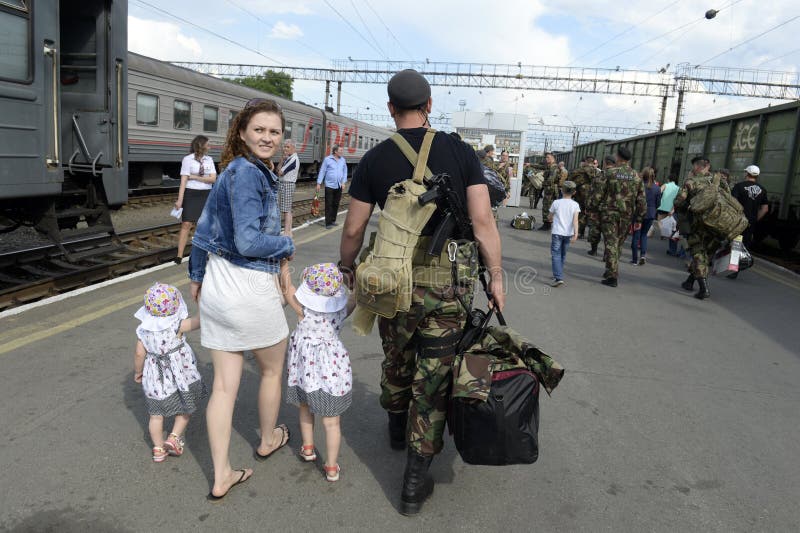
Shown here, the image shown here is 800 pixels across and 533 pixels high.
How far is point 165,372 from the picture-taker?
9.93 ft

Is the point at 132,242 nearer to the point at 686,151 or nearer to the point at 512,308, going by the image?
the point at 512,308

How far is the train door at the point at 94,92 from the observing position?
22.0 ft

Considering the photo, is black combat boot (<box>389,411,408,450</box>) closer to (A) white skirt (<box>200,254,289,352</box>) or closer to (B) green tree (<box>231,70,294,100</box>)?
(A) white skirt (<box>200,254,289,352</box>)

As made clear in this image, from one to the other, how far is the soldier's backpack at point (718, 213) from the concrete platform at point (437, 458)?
235cm

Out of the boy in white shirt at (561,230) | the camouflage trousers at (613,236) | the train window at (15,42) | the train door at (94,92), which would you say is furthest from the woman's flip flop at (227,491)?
the camouflage trousers at (613,236)

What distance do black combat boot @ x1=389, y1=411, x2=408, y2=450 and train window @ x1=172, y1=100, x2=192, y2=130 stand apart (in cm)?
1394

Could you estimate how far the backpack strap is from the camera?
2689 millimetres

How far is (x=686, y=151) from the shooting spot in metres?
16.1

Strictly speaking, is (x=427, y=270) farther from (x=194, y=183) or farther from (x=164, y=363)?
(x=194, y=183)

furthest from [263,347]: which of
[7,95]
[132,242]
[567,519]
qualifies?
[132,242]

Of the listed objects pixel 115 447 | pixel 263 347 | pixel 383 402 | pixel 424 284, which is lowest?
pixel 115 447

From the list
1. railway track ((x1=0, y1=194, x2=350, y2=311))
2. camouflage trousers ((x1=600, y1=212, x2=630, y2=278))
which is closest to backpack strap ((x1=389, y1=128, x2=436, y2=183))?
railway track ((x1=0, y1=194, x2=350, y2=311))

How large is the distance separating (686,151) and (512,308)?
12.1 metres

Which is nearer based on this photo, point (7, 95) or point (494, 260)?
point (494, 260)
